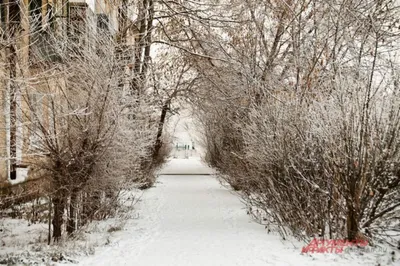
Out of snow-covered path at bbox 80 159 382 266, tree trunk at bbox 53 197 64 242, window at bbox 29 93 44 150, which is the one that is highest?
window at bbox 29 93 44 150

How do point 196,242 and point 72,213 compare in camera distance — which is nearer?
point 196,242

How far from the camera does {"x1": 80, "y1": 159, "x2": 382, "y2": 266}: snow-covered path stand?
7117 mm

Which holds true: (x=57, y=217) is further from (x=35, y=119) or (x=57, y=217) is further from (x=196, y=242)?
(x=196, y=242)

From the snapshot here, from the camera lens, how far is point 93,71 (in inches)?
320

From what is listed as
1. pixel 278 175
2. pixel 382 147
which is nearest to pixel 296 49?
pixel 278 175

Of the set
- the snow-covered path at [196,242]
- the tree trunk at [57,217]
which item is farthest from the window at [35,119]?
the snow-covered path at [196,242]

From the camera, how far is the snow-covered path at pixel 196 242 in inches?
280

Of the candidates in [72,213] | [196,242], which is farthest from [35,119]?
[196,242]

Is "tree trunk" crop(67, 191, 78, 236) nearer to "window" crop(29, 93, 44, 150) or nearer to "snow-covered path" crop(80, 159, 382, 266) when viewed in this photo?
"snow-covered path" crop(80, 159, 382, 266)

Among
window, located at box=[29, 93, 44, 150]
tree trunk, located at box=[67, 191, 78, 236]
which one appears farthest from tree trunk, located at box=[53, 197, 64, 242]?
window, located at box=[29, 93, 44, 150]

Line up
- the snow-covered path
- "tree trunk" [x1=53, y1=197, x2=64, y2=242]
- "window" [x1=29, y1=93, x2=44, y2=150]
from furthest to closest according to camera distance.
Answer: "tree trunk" [x1=53, y1=197, x2=64, y2=242] → "window" [x1=29, y1=93, x2=44, y2=150] → the snow-covered path

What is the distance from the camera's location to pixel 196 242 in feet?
28.1

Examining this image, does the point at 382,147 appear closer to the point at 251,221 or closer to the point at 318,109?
the point at 318,109

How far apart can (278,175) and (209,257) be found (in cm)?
258
